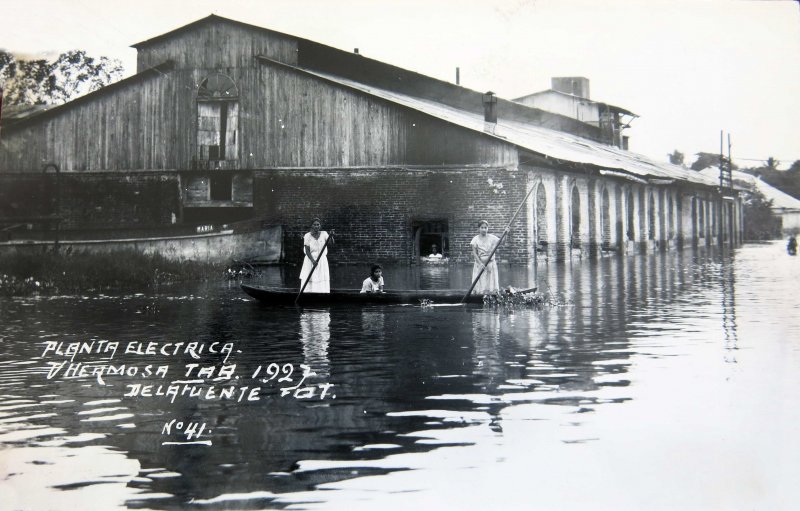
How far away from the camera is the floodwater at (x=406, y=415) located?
4.91 m

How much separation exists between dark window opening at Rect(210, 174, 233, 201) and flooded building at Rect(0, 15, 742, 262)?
3 cm

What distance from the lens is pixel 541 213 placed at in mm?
25000

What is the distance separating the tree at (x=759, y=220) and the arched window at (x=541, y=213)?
1655cm

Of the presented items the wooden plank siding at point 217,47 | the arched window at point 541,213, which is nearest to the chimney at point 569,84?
the arched window at point 541,213

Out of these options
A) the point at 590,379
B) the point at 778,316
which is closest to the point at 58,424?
the point at 590,379

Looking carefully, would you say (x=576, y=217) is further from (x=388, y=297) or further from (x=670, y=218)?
(x=388, y=297)

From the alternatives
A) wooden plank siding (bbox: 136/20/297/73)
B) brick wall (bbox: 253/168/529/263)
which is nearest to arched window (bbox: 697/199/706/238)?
brick wall (bbox: 253/168/529/263)

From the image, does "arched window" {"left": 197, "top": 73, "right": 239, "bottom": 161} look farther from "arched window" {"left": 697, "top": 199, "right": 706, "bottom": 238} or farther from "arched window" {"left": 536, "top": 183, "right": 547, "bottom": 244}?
"arched window" {"left": 697, "top": 199, "right": 706, "bottom": 238}

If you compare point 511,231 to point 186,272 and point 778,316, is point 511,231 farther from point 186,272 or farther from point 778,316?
point 778,316

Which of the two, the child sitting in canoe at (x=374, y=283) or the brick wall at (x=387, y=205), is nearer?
the child sitting in canoe at (x=374, y=283)

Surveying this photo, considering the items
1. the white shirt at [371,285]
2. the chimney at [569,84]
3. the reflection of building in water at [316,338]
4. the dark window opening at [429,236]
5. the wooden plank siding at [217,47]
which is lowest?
the reflection of building in water at [316,338]

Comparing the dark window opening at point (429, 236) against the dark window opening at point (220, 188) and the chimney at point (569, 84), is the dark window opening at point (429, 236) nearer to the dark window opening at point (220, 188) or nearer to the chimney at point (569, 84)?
the dark window opening at point (220, 188)

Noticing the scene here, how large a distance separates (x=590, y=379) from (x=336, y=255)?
55.1 ft

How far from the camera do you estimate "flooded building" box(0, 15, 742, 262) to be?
2312 cm
